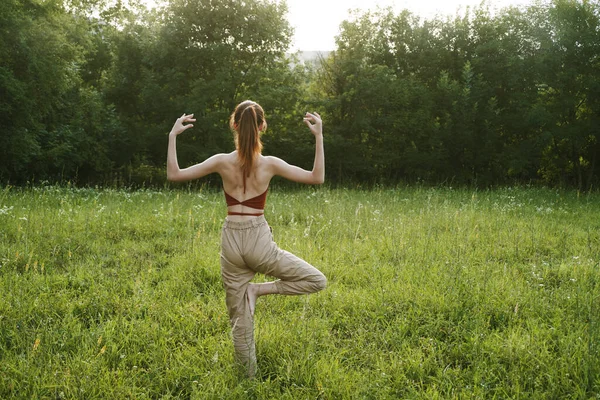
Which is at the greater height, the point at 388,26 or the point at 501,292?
the point at 388,26

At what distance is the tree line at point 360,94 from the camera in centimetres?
1830

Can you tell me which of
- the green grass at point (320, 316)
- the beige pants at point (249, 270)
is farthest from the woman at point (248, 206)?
the green grass at point (320, 316)

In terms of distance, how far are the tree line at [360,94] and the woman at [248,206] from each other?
1667 centimetres

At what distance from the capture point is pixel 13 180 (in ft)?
59.4

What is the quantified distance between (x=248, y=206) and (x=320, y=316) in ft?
6.00

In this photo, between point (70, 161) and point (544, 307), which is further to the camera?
point (70, 161)

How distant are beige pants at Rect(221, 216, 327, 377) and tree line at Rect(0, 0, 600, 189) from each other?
54.9ft

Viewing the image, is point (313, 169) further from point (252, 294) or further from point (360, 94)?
point (360, 94)

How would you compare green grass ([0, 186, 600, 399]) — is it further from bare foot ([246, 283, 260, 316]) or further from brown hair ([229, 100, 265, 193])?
brown hair ([229, 100, 265, 193])

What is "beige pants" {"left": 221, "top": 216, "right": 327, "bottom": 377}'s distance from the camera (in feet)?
12.2

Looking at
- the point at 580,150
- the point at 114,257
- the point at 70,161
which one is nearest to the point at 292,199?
the point at 114,257

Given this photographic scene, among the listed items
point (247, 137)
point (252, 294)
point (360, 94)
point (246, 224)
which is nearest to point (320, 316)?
point (252, 294)

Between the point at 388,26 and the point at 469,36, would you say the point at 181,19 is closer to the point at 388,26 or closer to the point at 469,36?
the point at 388,26

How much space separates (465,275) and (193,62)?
1875 cm
